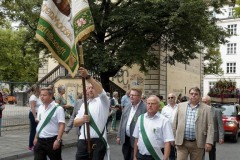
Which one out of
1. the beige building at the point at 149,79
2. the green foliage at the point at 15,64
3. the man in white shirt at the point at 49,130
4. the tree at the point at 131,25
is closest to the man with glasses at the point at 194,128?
the man in white shirt at the point at 49,130

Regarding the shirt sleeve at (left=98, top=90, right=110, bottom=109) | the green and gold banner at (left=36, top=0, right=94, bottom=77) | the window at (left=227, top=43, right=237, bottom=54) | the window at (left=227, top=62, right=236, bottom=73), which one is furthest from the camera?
the window at (left=227, top=62, right=236, bottom=73)

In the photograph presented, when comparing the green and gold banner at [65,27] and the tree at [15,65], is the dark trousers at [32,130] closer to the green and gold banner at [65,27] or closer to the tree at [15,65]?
the green and gold banner at [65,27]

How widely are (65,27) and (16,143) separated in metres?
7.82

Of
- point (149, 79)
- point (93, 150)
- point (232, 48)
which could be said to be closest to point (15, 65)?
point (149, 79)

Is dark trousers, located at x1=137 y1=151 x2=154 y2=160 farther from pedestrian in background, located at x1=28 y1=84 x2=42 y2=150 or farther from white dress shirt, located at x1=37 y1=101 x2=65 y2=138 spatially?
pedestrian in background, located at x1=28 y1=84 x2=42 y2=150

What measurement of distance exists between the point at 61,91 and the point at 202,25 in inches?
415

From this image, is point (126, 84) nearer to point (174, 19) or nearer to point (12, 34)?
point (174, 19)

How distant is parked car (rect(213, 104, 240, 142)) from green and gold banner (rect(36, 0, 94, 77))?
1132 centimetres

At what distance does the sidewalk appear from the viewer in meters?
10.5

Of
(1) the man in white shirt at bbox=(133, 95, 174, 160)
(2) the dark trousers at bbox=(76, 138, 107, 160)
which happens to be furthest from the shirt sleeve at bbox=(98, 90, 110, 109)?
(1) the man in white shirt at bbox=(133, 95, 174, 160)

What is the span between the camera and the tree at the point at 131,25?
1933 centimetres

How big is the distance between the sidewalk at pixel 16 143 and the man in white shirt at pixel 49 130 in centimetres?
368

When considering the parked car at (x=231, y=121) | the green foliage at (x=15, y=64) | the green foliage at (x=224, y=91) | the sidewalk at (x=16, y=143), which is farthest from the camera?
the green foliage at (x=15, y=64)

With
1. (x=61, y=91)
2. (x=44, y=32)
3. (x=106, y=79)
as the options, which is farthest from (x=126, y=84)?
(x=44, y=32)
